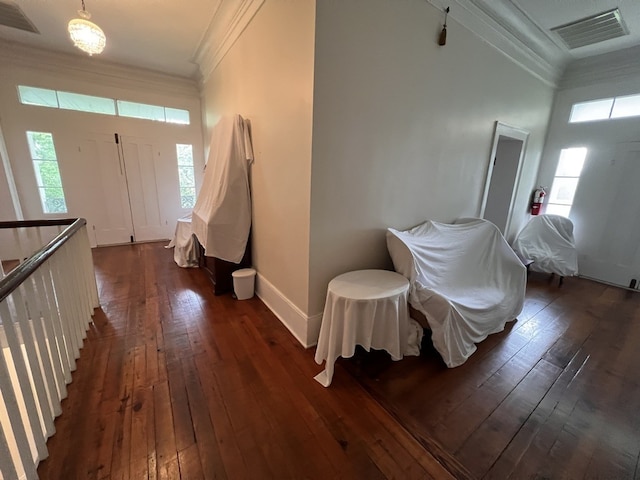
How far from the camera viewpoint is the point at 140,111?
4344 millimetres

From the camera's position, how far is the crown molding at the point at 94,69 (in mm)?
3436

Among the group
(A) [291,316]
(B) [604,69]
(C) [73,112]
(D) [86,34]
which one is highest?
(B) [604,69]

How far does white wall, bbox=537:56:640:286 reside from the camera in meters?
3.26

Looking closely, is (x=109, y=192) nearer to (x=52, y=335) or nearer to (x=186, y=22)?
(x=186, y=22)

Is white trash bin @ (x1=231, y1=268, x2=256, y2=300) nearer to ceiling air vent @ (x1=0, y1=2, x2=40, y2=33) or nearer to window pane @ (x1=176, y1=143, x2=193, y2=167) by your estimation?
window pane @ (x1=176, y1=143, x2=193, y2=167)

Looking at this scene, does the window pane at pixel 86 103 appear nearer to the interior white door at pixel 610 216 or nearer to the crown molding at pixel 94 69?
the crown molding at pixel 94 69

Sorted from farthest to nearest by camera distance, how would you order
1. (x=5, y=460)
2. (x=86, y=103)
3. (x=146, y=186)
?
(x=146, y=186), (x=86, y=103), (x=5, y=460)

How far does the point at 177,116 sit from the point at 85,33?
8.19ft

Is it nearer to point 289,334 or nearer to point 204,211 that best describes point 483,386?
point 289,334

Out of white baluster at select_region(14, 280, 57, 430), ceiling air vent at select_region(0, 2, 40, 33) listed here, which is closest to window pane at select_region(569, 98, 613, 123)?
white baluster at select_region(14, 280, 57, 430)

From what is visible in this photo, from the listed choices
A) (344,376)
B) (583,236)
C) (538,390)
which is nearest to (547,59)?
(583,236)

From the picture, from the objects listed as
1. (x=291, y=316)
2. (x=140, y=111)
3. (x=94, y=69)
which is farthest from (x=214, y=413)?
(x=94, y=69)

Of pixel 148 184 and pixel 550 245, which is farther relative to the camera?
pixel 148 184

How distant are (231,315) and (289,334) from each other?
66cm
